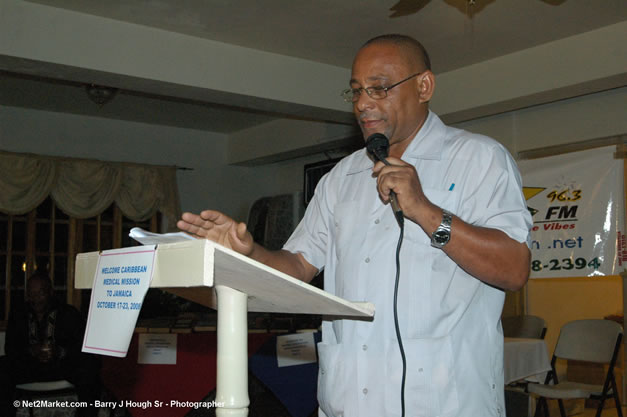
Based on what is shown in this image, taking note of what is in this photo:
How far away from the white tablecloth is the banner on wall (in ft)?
3.48

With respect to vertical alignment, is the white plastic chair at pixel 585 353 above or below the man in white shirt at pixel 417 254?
below

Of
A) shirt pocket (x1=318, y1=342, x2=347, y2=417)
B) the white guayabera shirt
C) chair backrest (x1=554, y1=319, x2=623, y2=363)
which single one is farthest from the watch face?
chair backrest (x1=554, y1=319, x2=623, y2=363)

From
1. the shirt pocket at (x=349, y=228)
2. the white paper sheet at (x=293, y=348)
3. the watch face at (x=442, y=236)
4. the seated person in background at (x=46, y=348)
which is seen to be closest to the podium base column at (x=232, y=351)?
the watch face at (x=442, y=236)

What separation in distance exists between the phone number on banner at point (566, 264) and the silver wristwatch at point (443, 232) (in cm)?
468

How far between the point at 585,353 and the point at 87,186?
6218 mm

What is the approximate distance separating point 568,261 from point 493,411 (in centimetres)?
461

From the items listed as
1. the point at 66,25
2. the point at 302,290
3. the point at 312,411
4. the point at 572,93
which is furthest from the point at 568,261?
the point at 302,290

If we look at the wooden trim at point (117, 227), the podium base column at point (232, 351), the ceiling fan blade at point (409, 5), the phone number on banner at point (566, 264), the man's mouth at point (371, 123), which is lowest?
the podium base column at point (232, 351)

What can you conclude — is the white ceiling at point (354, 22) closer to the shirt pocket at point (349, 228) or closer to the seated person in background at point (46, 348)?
the seated person in background at point (46, 348)

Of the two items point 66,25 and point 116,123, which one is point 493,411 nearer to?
point 66,25

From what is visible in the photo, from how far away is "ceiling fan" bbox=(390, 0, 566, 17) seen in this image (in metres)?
3.89

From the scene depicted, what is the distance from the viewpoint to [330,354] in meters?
1.55

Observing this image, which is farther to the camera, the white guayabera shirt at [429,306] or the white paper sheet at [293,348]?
the white paper sheet at [293,348]

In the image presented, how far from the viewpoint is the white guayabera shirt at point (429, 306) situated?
1.40 metres
